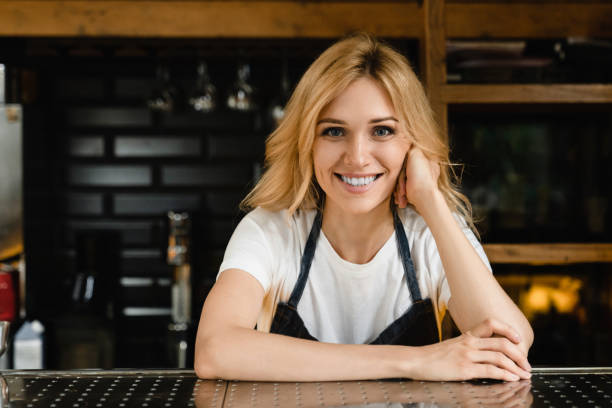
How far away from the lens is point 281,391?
3.34 ft

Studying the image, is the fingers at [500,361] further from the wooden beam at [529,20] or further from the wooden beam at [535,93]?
the wooden beam at [529,20]

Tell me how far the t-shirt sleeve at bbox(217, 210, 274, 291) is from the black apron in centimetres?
8

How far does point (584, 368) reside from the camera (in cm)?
114

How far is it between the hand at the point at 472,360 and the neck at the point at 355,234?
17.2 inches

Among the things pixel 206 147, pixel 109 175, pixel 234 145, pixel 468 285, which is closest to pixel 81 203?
pixel 109 175

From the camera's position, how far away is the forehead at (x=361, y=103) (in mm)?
1395

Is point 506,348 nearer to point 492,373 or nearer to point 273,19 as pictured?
point 492,373

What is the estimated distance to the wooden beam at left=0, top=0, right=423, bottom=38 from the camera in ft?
6.70

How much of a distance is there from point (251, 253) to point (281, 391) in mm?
434

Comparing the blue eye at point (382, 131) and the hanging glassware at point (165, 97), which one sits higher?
the hanging glassware at point (165, 97)

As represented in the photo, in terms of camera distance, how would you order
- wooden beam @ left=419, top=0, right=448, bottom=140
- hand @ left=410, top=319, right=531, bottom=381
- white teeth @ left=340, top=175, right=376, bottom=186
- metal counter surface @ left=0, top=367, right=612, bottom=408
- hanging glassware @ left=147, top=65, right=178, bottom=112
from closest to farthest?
metal counter surface @ left=0, top=367, right=612, bottom=408, hand @ left=410, top=319, right=531, bottom=381, white teeth @ left=340, top=175, right=376, bottom=186, wooden beam @ left=419, top=0, right=448, bottom=140, hanging glassware @ left=147, top=65, right=178, bottom=112

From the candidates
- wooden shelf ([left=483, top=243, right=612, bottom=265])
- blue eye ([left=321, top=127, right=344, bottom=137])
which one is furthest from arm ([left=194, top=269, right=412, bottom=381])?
wooden shelf ([left=483, top=243, right=612, bottom=265])

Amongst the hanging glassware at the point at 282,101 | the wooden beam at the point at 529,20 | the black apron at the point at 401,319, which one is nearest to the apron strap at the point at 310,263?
the black apron at the point at 401,319

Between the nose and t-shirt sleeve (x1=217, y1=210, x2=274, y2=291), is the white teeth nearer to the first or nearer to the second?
the nose
